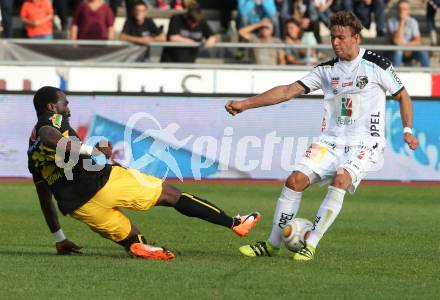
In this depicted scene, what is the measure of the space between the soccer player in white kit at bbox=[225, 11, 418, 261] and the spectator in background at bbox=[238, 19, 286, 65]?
33.8 ft

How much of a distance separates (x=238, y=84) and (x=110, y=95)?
2.58 meters

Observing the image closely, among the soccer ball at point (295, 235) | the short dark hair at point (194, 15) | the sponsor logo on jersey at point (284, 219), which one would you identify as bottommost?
the soccer ball at point (295, 235)

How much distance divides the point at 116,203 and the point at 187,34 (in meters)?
11.1

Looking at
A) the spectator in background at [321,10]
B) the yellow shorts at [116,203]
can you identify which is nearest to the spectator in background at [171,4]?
the spectator in background at [321,10]

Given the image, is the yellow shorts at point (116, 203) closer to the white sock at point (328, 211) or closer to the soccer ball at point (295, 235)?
the soccer ball at point (295, 235)

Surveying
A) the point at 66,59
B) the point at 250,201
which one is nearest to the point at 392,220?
the point at 250,201

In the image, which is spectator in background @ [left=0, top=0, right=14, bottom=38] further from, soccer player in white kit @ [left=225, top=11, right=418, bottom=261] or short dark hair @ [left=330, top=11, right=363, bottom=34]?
short dark hair @ [left=330, top=11, right=363, bottom=34]

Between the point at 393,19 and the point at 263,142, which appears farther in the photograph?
the point at 393,19

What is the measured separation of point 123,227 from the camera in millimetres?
9492

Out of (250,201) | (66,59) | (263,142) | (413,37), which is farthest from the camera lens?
(413,37)

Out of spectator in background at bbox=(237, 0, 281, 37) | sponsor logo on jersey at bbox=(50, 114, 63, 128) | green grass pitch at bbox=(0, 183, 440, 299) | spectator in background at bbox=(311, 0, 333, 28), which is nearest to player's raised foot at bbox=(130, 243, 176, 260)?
green grass pitch at bbox=(0, 183, 440, 299)

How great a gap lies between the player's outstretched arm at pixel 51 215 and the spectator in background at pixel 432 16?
578 inches

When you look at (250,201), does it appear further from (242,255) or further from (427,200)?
(242,255)

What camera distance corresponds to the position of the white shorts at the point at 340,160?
9.68 meters
